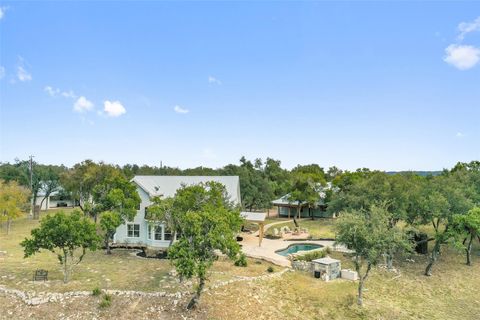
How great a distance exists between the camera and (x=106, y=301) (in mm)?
16938

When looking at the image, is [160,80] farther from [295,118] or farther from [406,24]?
[406,24]

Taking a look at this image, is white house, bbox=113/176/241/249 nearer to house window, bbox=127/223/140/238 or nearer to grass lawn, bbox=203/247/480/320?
house window, bbox=127/223/140/238

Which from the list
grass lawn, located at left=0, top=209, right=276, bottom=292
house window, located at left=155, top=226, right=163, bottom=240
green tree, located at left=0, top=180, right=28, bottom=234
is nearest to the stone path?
grass lawn, located at left=0, top=209, right=276, bottom=292

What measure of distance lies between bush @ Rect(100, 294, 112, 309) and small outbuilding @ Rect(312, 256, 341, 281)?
1368cm

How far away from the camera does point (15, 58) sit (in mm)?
23766

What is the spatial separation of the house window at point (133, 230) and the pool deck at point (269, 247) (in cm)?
1006

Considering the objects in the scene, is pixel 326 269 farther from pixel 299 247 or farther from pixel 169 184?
pixel 169 184

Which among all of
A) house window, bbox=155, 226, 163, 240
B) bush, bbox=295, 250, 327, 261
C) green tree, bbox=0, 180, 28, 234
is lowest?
bush, bbox=295, 250, 327, 261

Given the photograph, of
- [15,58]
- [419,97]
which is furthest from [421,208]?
[15,58]

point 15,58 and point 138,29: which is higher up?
point 138,29

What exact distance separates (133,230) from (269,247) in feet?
42.5

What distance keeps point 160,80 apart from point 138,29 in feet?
21.7

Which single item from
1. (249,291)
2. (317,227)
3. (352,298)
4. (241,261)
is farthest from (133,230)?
(317,227)

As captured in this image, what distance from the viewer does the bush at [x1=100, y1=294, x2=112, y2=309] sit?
16.7 m
